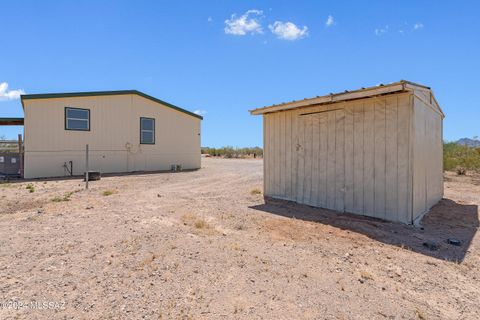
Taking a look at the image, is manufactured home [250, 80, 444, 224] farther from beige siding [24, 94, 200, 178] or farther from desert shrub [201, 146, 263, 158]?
desert shrub [201, 146, 263, 158]

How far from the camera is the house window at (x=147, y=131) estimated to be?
13750 millimetres

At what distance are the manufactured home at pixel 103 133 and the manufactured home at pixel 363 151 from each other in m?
8.91

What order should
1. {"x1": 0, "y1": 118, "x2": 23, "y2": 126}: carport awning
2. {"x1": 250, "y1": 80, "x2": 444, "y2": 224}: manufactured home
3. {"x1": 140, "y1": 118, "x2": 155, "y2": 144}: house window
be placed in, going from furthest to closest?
{"x1": 140, "y1": 118, "x2": 155, "y2": 144}: house window → {"x1": 0, "y1": 118, "x2": 23, "y2": 126}: carport awning → {"x1": 250, "y1": 80, "x2": 444, "y2": 224}: manufactured home

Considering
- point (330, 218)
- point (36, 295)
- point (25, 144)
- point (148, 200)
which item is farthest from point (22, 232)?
point (25, 144)

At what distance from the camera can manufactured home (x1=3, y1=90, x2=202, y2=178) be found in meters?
10.9

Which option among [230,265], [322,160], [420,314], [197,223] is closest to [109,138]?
[197,223]

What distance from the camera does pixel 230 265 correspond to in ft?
9.60

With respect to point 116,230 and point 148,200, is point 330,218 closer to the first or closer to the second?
point 116,230

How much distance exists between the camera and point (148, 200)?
6.43 meters

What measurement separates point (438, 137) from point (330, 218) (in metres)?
4.37

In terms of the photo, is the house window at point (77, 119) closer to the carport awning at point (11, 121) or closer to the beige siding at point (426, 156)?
the carport awning at point (11, 121)

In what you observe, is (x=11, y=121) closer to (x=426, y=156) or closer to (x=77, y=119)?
(x=77, y=119)

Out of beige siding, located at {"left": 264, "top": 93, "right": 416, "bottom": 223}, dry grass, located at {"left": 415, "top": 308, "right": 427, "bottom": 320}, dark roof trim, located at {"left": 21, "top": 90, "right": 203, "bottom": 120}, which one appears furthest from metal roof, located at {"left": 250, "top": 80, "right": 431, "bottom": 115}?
dark roof trim, located at {"left": 21, "top": 90, "right": 203, "bottom": 120}

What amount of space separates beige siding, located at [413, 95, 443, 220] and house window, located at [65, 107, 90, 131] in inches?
491
